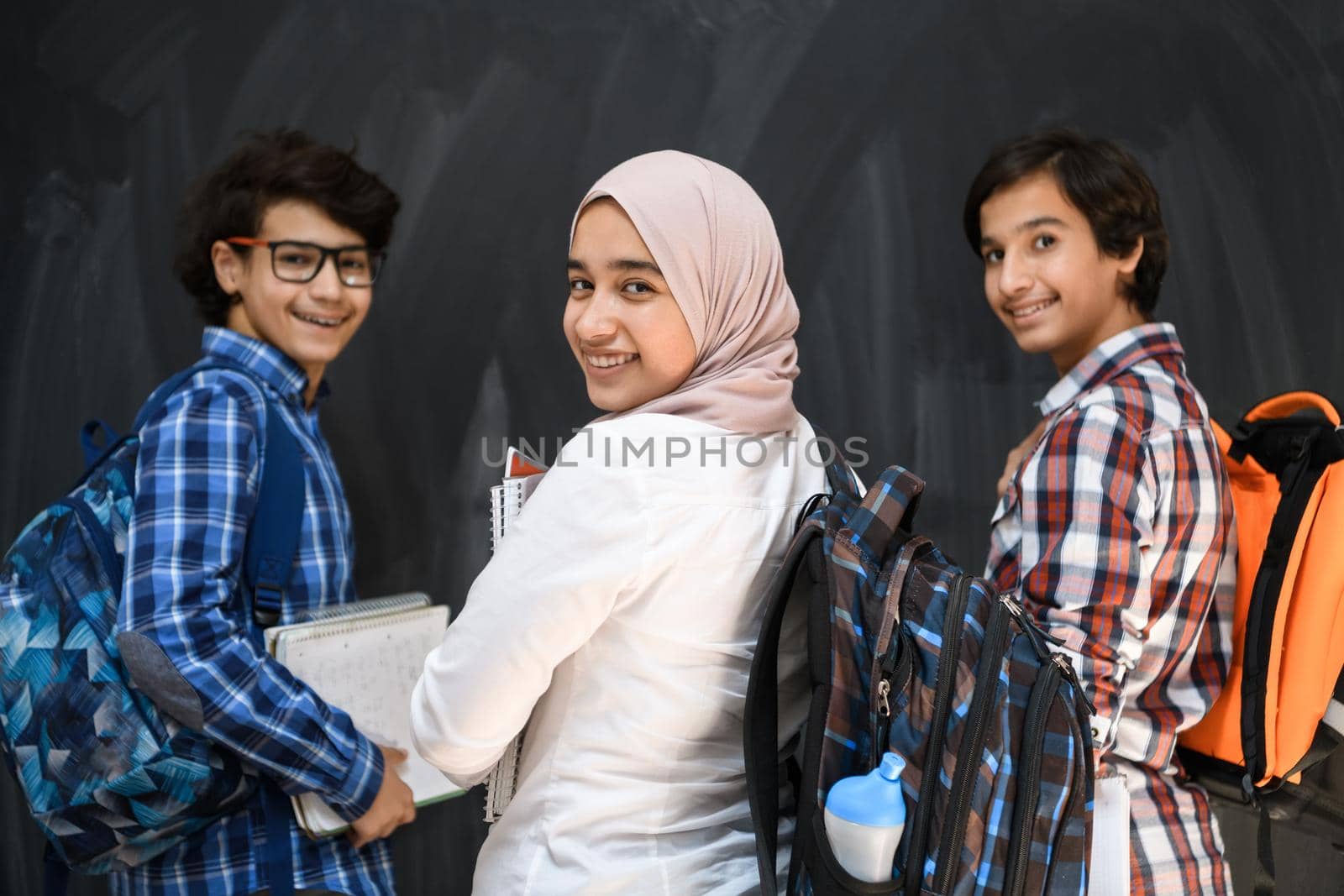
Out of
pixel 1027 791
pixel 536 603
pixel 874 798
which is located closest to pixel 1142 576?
pixel 1027 791

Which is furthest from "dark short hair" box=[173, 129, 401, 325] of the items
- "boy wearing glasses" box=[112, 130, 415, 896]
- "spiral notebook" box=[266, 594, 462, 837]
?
"spiral notebook" box=[266, 594, 462, 837]

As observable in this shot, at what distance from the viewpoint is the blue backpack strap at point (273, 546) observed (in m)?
1.43

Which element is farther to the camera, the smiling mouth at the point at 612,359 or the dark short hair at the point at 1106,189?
the dark short hair at the point at 1106,189

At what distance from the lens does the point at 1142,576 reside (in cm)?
128

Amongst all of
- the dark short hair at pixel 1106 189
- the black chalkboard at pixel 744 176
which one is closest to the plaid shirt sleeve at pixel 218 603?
the black chalkboard at pixel 744 176

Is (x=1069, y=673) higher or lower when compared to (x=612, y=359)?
lower

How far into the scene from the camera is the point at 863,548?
984mm

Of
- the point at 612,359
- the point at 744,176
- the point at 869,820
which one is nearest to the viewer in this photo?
the point at 869,820

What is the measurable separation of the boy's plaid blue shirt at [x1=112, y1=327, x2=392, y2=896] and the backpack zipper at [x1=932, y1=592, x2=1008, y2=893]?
86 centimetres

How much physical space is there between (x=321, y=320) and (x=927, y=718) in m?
1.17

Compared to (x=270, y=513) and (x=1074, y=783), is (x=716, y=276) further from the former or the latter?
(x=270, y=513)

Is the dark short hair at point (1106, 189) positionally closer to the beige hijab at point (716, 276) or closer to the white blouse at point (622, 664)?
the beige hijab at point (716, 276)

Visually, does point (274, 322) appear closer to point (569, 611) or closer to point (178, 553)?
point (178, 553)

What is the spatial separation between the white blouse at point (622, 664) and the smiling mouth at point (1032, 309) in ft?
2.37
